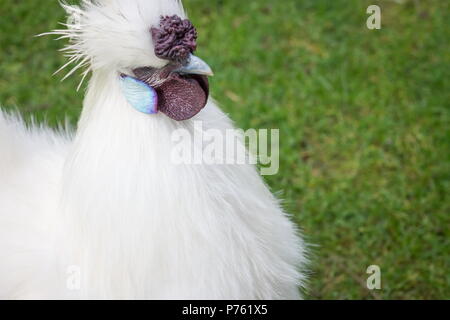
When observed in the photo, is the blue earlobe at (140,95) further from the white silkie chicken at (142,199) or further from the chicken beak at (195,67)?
the chicken beak at (195,67)

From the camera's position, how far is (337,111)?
520 centimetres

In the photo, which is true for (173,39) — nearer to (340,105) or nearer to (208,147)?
(208,147)

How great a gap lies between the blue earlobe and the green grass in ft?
6.77

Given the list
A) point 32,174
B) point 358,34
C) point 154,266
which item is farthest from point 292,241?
point 358,34

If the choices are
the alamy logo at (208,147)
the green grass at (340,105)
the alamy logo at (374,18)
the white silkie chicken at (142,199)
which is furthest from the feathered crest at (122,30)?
the alamy logo at (374,18)

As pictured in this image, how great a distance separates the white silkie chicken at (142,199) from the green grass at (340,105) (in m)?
1.51

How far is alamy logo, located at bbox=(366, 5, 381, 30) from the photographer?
5821 mm

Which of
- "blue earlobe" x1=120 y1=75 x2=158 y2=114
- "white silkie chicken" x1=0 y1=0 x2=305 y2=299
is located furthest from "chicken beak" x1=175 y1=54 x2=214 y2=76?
"blue earlobe" x1=120 y1=75 x2=158 y2=114

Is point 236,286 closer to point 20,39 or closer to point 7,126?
point 7,126

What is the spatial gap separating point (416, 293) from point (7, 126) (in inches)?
106

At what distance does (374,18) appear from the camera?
590cm

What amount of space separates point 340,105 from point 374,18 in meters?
1.19

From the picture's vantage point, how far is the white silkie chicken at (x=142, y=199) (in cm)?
241

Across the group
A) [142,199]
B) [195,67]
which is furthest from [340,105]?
[142,199]
